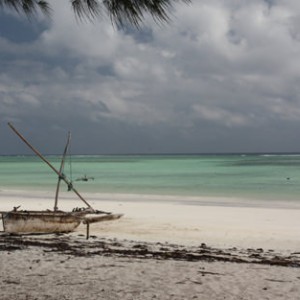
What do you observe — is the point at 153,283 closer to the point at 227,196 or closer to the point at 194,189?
the point at 227,196

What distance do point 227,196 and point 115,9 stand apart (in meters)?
26.4

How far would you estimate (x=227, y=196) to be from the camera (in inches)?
1196

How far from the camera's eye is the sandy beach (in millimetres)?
7176

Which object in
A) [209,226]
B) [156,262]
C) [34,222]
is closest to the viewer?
[156,262]

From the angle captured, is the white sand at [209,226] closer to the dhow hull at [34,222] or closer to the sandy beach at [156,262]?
the sandy beach at [156,262]

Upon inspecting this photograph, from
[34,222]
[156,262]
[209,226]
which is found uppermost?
[209,226]

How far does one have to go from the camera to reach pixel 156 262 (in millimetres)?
9242

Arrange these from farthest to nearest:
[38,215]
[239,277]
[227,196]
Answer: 1. [227,196]
2. [38,215]
3. [239,277]

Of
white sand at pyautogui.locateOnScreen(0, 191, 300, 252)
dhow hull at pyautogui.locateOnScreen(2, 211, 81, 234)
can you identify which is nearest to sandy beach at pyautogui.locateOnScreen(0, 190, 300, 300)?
white sand at pyautogui.locateOnScreen(0, 191, 300, 252)

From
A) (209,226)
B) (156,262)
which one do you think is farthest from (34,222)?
(209,226)

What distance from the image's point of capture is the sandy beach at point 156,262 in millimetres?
7176

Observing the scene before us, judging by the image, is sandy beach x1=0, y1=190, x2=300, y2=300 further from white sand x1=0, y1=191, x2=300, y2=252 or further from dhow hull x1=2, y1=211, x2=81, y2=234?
dhow hull x1=2, y1=211, x2=81, y2=234

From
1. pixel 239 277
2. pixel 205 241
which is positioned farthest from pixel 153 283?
pixel 205 241

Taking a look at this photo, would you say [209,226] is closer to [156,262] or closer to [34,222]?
[34,222]
